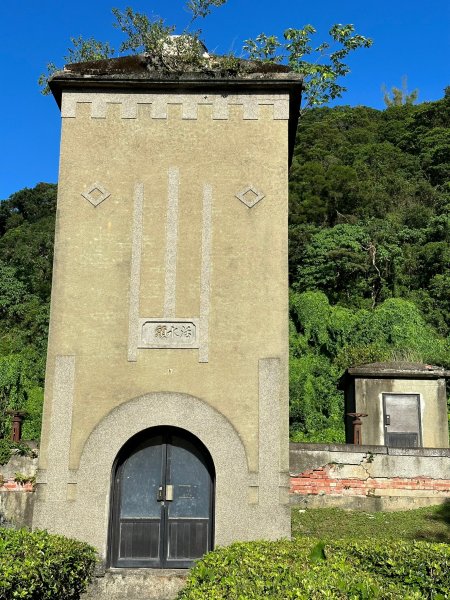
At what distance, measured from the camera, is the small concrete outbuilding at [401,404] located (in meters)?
18.0

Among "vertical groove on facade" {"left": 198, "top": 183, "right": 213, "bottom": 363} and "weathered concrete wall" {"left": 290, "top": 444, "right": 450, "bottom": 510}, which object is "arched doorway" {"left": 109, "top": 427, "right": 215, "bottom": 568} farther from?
"weathered concrete wall" {"left": 290, "top": 444, "right": 450, "bottom": 510}

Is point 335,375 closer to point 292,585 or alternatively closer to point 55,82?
point 55,82

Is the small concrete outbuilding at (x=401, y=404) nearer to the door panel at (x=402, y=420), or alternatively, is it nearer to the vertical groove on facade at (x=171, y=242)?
the door panel at (x=402, y=420)

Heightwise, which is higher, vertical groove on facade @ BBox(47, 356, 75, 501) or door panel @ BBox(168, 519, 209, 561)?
vertical groove on facade @ BBox(47, 356, 75, 501)

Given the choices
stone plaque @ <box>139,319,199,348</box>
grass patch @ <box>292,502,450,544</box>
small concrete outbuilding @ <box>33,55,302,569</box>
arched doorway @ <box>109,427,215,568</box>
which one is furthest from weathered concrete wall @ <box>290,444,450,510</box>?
stone plaque @ <box>139,319,199,348</box>

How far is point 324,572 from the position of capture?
5.93m

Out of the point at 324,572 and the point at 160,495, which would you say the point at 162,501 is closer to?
the point at 160,495

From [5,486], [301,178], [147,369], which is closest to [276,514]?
[147,369]

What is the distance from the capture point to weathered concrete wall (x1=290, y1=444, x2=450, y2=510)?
1333 centimetres

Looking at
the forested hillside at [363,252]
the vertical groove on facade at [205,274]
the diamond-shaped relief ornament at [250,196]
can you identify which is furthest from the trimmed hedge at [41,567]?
the forested hillside at [363,252]

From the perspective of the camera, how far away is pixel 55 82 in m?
10.8

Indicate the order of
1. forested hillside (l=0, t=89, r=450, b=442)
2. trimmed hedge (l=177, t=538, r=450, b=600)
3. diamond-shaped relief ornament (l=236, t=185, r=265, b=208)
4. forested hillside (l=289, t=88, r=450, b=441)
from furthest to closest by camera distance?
forested hillside (l=0, t=89, r=450, b=442) → forested hillside (l=289, t=88, r=450, b=441) → diamond-shaped relief ornament (l=236, t=185, r=265, b=208) → trimmed hedge (l=177, t=538, r=450, b=600)

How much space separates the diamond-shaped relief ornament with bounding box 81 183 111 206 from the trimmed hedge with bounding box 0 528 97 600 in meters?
4.94

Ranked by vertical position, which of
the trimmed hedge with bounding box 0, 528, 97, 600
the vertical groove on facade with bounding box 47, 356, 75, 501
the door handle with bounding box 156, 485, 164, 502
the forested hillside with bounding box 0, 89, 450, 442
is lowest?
the trimmed hedge with bounding box 0, 528, 97, 600
